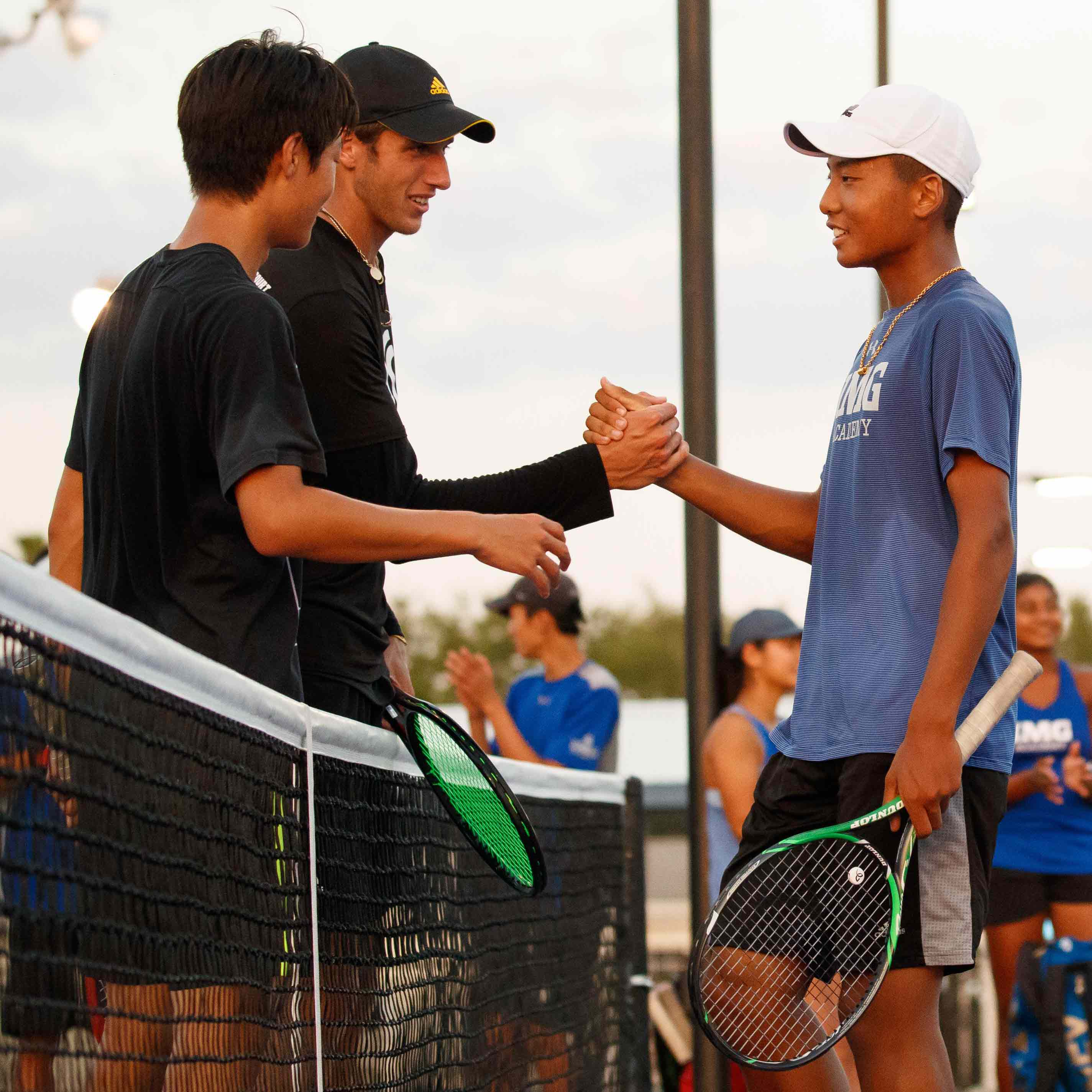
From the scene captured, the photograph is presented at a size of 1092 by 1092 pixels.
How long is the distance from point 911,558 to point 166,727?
1489 mm

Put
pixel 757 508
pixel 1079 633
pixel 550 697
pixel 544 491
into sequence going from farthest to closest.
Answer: pixel 1079 633, pixel 550 697, pixel 757 508, pixel 544 491

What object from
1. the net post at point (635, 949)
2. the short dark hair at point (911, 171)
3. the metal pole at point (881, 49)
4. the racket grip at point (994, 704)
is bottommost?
the net post at point (635, 949)

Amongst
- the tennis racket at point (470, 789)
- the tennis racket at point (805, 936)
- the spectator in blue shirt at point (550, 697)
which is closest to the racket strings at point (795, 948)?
the tennis racket at point (805, 936)

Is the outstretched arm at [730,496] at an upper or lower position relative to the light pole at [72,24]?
lower

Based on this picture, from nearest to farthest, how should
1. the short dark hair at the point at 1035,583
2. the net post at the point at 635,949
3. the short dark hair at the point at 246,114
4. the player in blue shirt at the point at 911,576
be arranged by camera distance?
the short dark hair at the point at 246,114, the player in blue shirt at the point at 911,576, the net post at the point at 635,949, the short dark hair at the point at 1035,583

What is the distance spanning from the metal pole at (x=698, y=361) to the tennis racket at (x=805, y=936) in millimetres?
2973

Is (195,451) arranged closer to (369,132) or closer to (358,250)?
(358,250)

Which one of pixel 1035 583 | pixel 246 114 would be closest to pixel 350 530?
pixel 246 114

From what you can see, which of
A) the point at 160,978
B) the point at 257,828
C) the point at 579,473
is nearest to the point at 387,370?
the point at 579,473

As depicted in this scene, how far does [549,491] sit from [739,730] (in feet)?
9.31

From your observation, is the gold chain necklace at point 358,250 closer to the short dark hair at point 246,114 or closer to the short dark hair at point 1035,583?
the short dark hair at point 246,114

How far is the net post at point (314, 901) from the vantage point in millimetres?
3045

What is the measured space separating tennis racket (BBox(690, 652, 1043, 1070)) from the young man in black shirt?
733 mm

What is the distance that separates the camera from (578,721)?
7844mm
